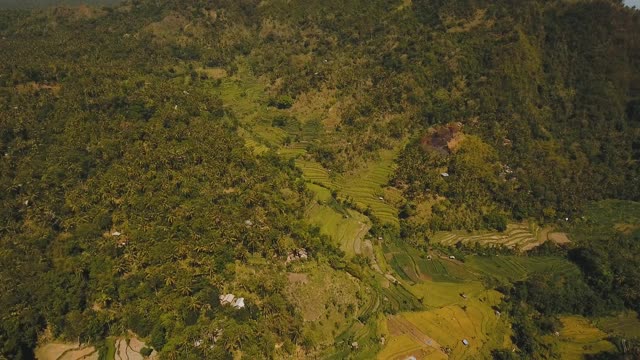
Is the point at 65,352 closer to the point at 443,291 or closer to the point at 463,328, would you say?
the point at 463,328

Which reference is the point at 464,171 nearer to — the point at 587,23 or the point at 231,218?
the point at 231,218

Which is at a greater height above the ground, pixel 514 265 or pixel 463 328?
pixel 514 265

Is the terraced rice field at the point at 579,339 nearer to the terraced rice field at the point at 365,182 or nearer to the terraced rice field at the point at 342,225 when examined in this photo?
the terraced rice field at the point at 365,182

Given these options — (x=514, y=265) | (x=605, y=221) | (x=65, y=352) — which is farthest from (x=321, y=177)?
(x=605, y=221)

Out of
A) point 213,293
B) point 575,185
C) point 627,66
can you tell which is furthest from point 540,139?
point 213,293

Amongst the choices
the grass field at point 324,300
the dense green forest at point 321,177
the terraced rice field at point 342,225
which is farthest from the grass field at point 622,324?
the terraced rice field at point 342,225

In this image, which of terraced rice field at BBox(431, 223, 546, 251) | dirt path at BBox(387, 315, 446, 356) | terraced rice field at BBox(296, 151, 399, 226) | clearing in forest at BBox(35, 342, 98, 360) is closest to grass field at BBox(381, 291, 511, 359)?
dirt path at BBox(387, 315, 446, 356)

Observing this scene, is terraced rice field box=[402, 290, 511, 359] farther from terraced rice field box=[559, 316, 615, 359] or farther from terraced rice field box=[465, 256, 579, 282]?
terraced rice field box=[559, 316, 615, 359]
